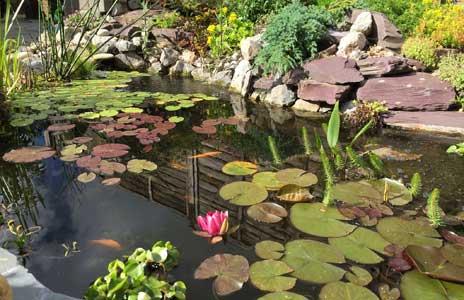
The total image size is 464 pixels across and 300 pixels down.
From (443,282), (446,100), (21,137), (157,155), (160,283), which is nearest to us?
(160,283)

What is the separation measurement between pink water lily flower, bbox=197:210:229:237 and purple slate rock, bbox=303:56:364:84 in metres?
2.85

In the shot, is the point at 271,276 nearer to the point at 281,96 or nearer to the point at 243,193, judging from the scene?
the point at 243,193

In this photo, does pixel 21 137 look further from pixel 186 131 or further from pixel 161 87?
pixel 161 87

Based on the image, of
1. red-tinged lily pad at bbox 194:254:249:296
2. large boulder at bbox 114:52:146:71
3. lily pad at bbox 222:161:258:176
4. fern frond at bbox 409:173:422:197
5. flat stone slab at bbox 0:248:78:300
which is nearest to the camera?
flat stone slab at bbox 0:248:78:300

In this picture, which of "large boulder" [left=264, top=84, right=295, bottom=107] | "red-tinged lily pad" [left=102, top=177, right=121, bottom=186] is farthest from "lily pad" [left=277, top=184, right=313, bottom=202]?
"large boulder" [left=264, top=84, right=295, bottom=107]

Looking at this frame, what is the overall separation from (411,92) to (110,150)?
10.1 feet

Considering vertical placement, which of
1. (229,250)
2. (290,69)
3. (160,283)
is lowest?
(229,250)

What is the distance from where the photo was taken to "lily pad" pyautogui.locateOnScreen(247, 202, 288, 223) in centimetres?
243

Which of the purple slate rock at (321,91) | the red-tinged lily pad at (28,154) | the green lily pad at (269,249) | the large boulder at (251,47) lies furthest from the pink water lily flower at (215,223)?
the large boulder at (251,47)

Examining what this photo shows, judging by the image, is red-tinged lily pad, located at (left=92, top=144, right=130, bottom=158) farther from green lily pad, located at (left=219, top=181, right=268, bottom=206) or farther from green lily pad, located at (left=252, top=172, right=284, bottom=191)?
green lily pad, located at (left=252, top=172, right=284, bottom=191)

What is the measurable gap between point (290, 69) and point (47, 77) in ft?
10.7

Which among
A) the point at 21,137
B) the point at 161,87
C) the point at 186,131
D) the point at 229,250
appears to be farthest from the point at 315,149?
the point at 161,87

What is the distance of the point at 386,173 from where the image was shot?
9.98 feet

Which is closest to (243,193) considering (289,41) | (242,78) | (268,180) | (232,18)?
(268,180)
